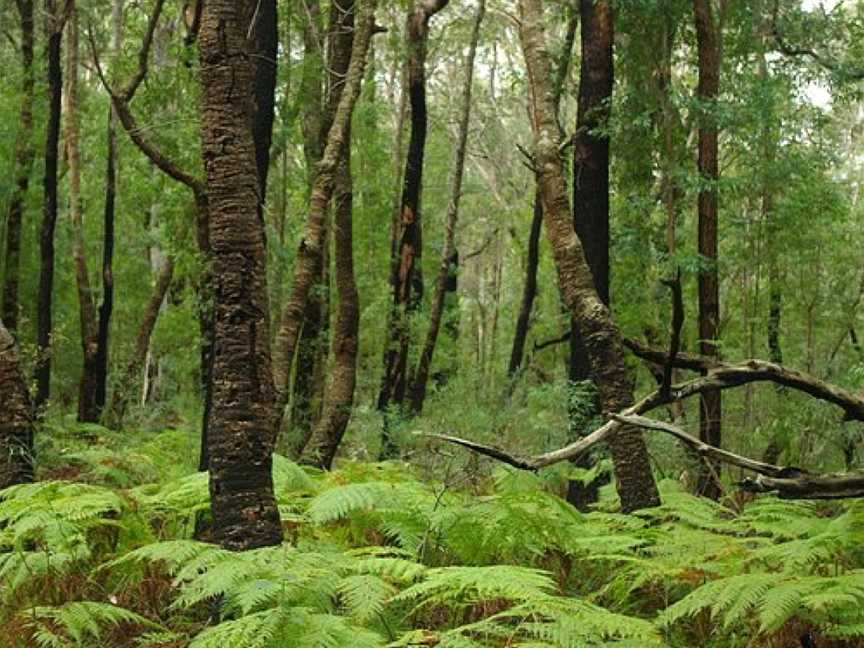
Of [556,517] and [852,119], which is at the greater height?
[852,119]

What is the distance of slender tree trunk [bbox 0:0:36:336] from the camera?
1823 centimetres

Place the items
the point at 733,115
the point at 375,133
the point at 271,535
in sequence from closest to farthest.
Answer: the point at 271,535 < the point at 733,115 < the point at 375,133

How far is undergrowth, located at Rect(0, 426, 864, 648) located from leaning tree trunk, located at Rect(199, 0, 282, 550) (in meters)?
0.33

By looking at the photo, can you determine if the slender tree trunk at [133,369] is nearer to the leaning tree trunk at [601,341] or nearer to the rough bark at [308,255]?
the rough bark at [308,255]

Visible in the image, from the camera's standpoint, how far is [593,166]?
40.7ft

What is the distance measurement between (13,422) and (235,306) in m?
2.88

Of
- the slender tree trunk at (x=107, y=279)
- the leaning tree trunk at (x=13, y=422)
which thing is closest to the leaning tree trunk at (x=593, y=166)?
the leaning tree trunk at (x=13, y=422)

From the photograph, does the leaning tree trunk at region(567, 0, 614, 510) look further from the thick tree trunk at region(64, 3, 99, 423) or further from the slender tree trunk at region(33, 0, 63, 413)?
the thick tree trunk at region(64, 3, 99, 423)

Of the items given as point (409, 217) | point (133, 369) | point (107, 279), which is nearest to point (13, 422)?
point (409, 217)

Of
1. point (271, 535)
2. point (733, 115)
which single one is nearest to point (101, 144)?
point (733, 115)

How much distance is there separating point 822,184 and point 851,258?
5661mm

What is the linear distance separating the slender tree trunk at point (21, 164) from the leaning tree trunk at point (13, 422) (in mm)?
11290

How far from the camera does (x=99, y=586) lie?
5953mm

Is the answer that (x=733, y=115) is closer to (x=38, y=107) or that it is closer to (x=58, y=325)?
(x=38, y=107)
